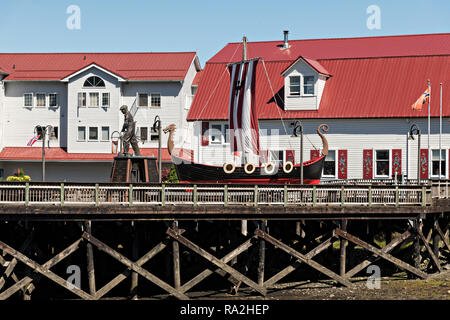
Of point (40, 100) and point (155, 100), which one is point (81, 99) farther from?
point (155, 100)

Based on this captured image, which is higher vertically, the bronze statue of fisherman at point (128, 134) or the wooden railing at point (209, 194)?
the bronze statue of fisherman at point (128, 134)

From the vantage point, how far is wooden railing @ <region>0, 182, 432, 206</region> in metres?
25.2

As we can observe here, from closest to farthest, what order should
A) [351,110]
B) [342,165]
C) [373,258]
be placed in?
[373,258], [342,165], [351,110]

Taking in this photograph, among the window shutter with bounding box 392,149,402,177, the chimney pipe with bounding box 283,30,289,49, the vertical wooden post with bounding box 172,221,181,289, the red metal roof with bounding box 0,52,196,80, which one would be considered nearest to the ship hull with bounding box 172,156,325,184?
the window shutter with bounding box 392,149,402,177

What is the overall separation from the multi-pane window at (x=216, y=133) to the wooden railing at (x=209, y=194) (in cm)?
1722

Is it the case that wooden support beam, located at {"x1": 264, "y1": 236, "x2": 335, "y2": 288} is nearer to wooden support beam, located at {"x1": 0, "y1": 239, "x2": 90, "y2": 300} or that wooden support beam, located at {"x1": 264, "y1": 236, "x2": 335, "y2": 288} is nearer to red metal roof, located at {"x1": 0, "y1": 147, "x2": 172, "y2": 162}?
wooden support beam, located at {"x1": 0, "y1": 239, "x2": 90, "y2": 300}

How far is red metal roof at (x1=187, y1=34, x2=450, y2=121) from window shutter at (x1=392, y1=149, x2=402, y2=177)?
6.53 ft

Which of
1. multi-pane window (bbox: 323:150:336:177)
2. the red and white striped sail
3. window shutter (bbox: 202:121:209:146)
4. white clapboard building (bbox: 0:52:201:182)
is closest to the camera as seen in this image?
the red and white striped sail

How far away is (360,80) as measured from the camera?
43500 millimetres

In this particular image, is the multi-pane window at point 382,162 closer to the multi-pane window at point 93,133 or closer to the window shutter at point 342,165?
the window shutter at point 342,165

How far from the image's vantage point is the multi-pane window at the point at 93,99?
52509 mm

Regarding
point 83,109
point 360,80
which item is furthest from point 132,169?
point 83,109

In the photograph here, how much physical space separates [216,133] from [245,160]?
7561mm

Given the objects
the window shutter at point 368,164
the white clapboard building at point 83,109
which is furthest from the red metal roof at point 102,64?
the window shutter at point 368,164
